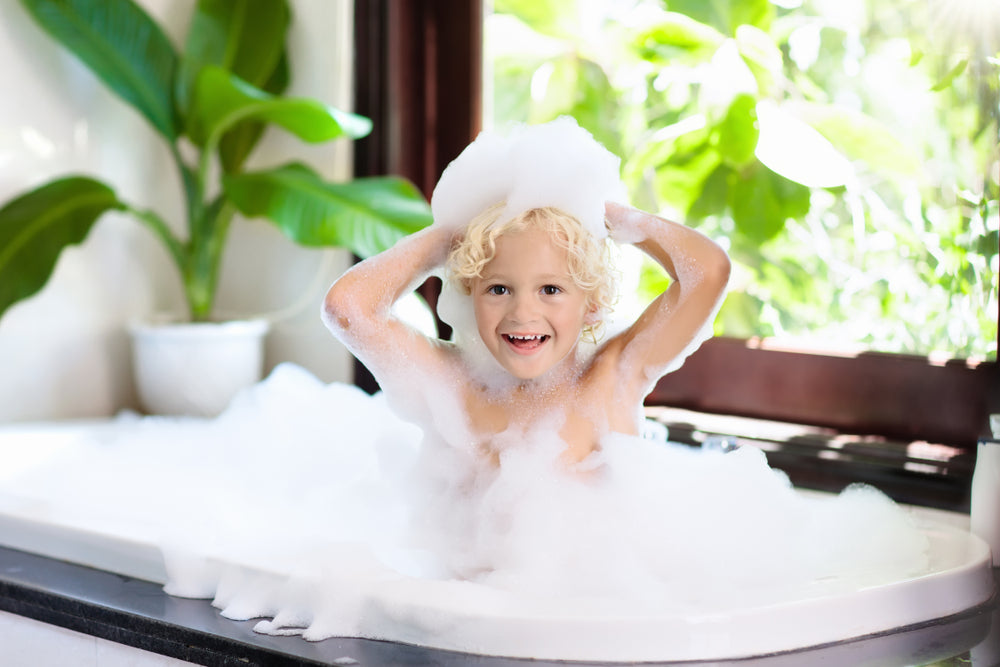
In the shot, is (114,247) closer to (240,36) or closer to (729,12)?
(240,36)

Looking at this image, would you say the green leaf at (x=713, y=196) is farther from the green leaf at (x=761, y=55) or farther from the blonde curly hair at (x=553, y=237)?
the blonde curly hair at (x=553, y=237)

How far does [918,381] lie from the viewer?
1.72m

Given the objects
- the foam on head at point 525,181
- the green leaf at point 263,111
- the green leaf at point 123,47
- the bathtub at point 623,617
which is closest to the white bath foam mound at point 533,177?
the foam on head at point 525,181

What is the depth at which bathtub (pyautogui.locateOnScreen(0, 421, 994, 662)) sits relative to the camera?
1013 mm

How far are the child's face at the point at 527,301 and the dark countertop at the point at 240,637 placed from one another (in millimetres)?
338

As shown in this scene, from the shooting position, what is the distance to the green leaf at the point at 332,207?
194 cm

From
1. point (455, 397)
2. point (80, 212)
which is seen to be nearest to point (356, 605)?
point (455, 397)

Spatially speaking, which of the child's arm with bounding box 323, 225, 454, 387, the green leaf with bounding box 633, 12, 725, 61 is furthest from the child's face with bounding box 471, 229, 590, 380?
the green leaf with bounding box 633, 12, 725, 61

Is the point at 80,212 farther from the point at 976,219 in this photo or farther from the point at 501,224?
the point at 976,219

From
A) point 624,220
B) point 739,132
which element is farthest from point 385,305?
point 739,132

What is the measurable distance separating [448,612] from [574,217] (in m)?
0.46

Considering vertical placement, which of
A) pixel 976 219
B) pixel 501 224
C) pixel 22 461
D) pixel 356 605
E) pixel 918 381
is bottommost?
pixel 356 605

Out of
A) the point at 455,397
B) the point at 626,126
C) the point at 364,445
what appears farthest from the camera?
the point at 626,126

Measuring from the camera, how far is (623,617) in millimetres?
1017
